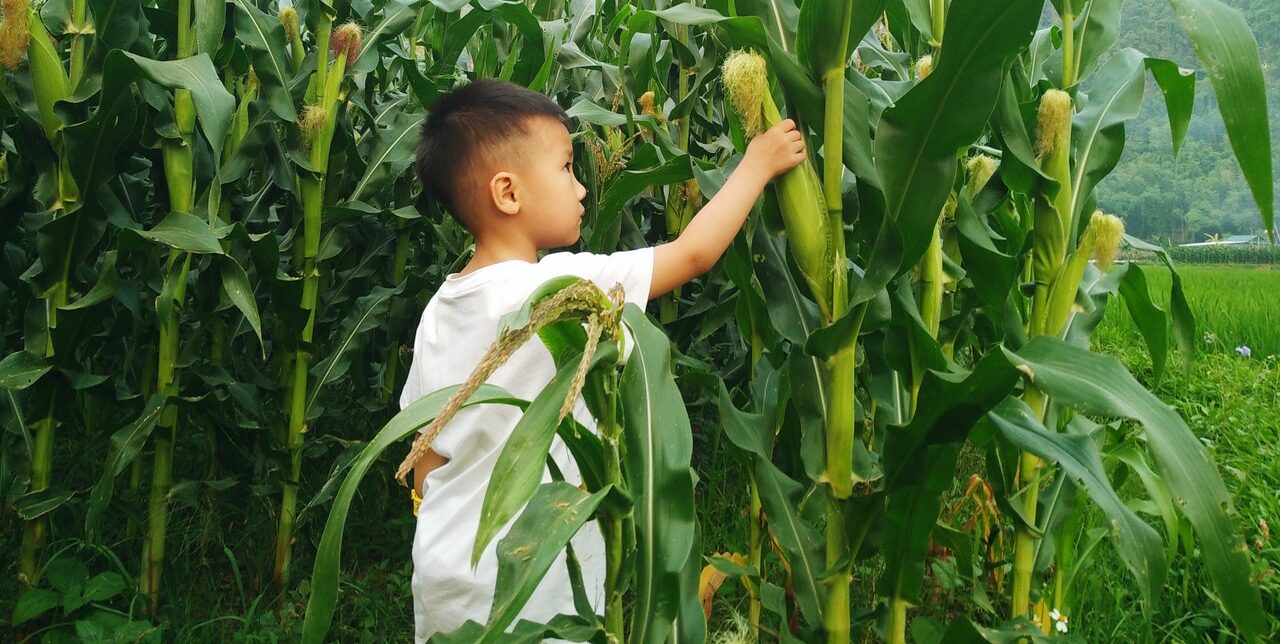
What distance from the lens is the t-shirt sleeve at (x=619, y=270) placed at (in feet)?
4.38

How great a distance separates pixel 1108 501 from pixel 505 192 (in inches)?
38.9

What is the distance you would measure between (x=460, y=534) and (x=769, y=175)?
2.33ft

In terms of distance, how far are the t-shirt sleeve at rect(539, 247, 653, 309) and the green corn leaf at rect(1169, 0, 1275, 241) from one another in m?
0.74

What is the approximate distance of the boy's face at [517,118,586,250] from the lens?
151 cm

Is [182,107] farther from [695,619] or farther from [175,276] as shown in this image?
[695,619]

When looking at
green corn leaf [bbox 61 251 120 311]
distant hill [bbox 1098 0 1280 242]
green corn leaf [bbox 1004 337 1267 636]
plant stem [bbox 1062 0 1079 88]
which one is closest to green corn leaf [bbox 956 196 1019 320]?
plant stem [bbox 1062 0 1079 88]

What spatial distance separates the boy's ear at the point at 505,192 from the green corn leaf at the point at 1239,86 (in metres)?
0.96

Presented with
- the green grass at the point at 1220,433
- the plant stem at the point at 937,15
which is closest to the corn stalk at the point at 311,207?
the plant stem at the point at 937,15

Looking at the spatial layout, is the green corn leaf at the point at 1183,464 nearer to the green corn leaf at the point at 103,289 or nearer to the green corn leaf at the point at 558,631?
the green corn leaf at the point at 558,631

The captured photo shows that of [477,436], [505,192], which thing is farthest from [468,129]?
[477,436]

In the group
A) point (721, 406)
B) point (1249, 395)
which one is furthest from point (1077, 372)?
point (1249, 395)

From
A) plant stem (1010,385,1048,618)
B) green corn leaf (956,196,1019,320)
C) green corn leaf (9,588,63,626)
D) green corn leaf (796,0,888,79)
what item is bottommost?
green corn leaf (9,588,63,626)

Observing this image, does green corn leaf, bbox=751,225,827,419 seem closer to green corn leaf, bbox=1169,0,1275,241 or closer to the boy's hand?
the boy's hand

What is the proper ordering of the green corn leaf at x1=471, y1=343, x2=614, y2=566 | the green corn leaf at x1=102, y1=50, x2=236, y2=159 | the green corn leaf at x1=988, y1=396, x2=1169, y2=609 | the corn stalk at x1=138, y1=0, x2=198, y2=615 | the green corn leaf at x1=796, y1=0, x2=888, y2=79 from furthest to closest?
the corn stalk at x1=138, y1=0, x2=198, y2=615
the green corn leaf at x1=102, y1=50, x2=236, y2=159
the green corn leaf at x1=796, y1=0, x2=888, y2=79
the green corn leaf at x1=988, y1=396, x2=1169, y2=609
the green corn leaf at x1=471, y1=343, x2=614, y2=566
